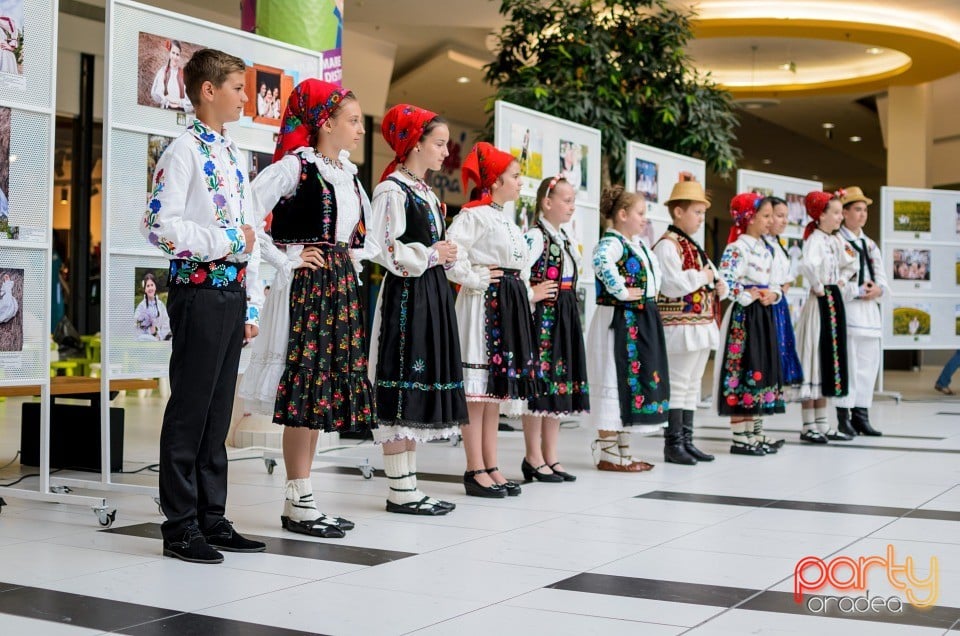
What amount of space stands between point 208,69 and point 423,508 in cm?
174

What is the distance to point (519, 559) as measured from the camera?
10.8ft

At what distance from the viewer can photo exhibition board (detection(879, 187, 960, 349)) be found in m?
10.7

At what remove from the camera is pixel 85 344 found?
10422 mm

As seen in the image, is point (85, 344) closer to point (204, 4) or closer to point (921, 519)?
point (204, 4)

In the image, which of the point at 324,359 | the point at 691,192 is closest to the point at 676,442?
the point at 691,192

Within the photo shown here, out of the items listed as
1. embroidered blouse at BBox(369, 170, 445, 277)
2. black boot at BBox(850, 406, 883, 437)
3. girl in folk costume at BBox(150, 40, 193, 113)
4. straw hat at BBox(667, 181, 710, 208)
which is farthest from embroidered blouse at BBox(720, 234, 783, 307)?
girl in folk costume at BBox(150, 40, 193, 113)

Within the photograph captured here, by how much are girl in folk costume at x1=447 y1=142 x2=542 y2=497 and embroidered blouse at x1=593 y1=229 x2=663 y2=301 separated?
643mm

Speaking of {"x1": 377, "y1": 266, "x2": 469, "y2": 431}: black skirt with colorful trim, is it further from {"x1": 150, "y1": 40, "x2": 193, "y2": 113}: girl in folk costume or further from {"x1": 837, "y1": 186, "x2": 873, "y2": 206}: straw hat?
{"x1": 837, "y1": 186, "x2": 873, "y2": 206}: straw hat

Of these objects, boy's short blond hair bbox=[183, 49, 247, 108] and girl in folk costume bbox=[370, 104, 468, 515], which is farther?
girl in folk costume bbox=[370, 104, 468, 515]

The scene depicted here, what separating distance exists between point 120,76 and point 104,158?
33cm

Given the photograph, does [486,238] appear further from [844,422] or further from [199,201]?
[844,422]

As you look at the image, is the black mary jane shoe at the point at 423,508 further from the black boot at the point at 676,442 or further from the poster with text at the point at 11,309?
the black boot at the point at 676,442

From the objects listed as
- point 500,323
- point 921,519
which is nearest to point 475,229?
point 500,323

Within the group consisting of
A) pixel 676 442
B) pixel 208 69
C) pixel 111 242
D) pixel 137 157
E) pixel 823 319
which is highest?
pixel 208 69
